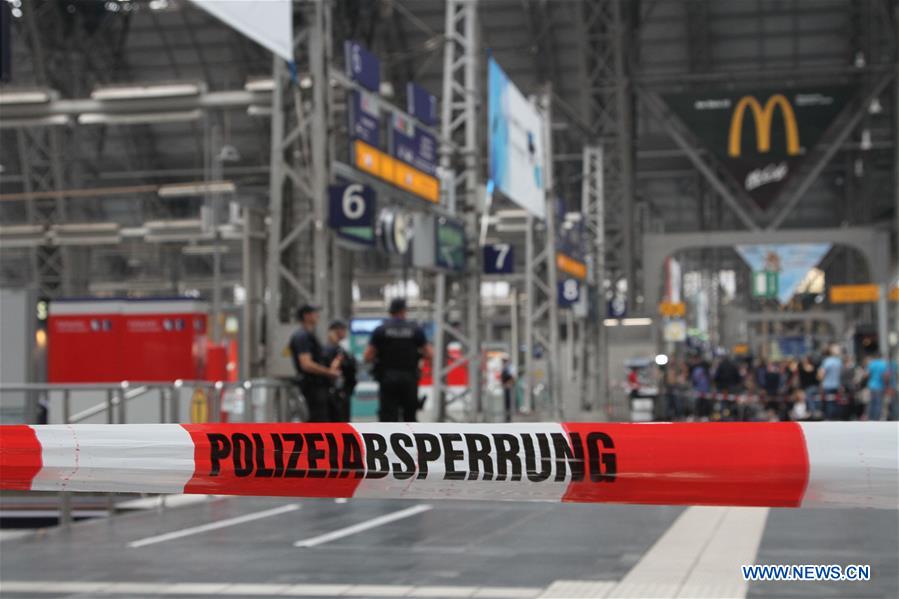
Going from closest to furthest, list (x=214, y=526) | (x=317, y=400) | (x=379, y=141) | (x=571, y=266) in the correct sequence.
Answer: (x=214, y=526) → (x=317, y=400) → (x=379, y=141) → (x=571, y=266)

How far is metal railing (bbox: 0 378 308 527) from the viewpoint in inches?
463

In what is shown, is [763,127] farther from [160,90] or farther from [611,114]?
[160,90]

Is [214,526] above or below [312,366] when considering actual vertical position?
below

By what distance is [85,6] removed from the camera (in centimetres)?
4319

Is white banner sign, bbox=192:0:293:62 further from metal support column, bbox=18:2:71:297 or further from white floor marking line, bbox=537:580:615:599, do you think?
metal support column, bbox=18:2:71:297

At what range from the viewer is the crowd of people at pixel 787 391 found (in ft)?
93.1

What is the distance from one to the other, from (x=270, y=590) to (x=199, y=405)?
692 cm

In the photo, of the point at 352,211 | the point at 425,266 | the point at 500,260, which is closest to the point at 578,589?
the point at 352,211

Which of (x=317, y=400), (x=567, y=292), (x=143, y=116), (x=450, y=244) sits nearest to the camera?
(x=317, y=400)

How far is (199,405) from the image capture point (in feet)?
45.2

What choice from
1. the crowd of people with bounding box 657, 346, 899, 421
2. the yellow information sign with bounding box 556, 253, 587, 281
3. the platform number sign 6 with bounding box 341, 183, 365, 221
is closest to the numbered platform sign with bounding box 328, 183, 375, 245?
the platform number sign 6 with bounding box 341, 183, 365, 221

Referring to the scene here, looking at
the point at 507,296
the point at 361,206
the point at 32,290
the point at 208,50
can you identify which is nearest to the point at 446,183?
the point at 361,206

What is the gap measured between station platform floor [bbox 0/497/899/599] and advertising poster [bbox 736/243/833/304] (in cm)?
3340

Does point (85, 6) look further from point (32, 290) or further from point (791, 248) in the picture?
point (32, 290)
